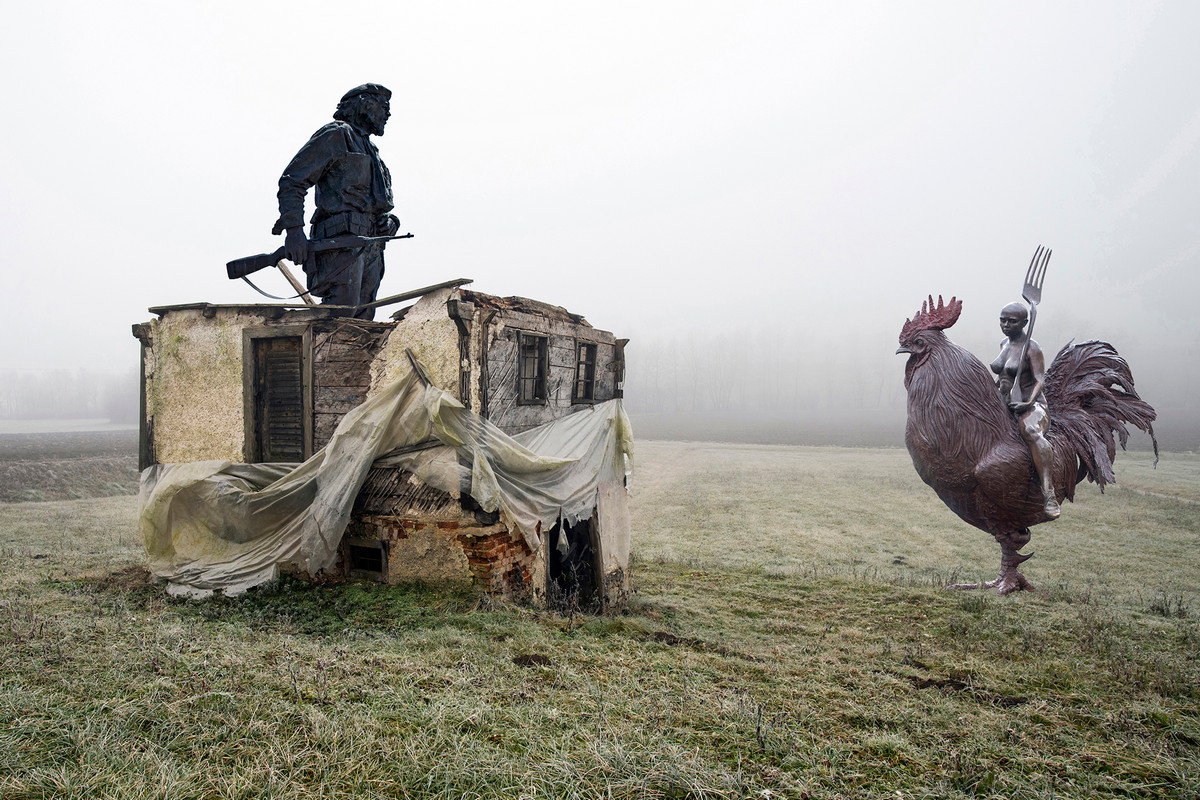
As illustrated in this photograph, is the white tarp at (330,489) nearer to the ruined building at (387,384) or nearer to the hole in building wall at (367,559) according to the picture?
the ruined building at (387,384)

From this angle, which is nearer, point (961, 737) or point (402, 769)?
point (402, 769)

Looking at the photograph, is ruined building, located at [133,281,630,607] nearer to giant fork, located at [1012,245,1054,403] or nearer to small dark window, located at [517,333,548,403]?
small dark window, located at [517,333,548,403]

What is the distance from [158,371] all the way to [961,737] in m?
9.19

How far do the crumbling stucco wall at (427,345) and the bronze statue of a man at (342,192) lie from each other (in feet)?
4.22

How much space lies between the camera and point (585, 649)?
5453mm

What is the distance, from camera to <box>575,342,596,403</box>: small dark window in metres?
8.93

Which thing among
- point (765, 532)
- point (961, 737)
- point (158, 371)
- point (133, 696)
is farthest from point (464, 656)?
point (765, 532)

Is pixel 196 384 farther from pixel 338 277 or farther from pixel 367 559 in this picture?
pixel 367 559

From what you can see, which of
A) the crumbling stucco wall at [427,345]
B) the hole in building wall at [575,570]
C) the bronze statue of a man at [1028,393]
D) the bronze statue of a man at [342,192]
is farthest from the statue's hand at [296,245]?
the bronze statue of a man at [1028,393]

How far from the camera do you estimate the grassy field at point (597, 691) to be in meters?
3.22

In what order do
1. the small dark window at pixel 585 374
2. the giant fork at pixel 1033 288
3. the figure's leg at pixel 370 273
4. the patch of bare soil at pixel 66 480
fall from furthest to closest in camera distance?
the patch of bare soil at pixel 66 480 → the small dark window at pixel 585 374 → the figure's leg at pixel 370 273 → the giant fork at pixel 1033 288

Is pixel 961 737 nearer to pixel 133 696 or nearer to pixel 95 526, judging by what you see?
pixel 133 696

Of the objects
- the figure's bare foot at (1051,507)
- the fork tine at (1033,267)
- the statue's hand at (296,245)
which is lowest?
the figure's bare foot at (1051,507)

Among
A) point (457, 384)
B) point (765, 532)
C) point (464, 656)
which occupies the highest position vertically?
point (457, 384)
